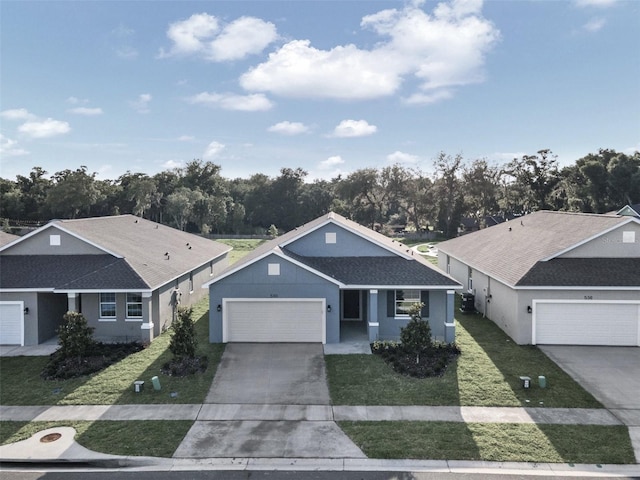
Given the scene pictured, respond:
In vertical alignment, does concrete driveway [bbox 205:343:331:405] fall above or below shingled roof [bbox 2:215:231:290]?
below

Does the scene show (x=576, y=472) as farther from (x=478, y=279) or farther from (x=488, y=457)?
(x=478, y=279)

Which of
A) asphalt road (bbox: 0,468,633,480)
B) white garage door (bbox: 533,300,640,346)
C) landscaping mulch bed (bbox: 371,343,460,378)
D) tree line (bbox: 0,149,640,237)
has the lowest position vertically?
asphalt road (bbox: 0,468,633,480)

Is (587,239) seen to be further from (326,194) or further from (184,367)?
(326,194)

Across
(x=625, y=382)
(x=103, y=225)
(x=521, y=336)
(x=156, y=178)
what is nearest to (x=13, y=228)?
(x=156, y=178)

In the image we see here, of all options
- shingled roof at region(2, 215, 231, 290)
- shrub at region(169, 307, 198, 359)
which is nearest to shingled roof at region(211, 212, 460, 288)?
shrub at region(169, 307, 198, 359)

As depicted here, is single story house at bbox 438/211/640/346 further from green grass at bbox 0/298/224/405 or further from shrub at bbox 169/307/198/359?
shrub at bbox 169/307/198/359

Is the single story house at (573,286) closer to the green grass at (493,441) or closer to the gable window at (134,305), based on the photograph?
the green grass at (493,441)
